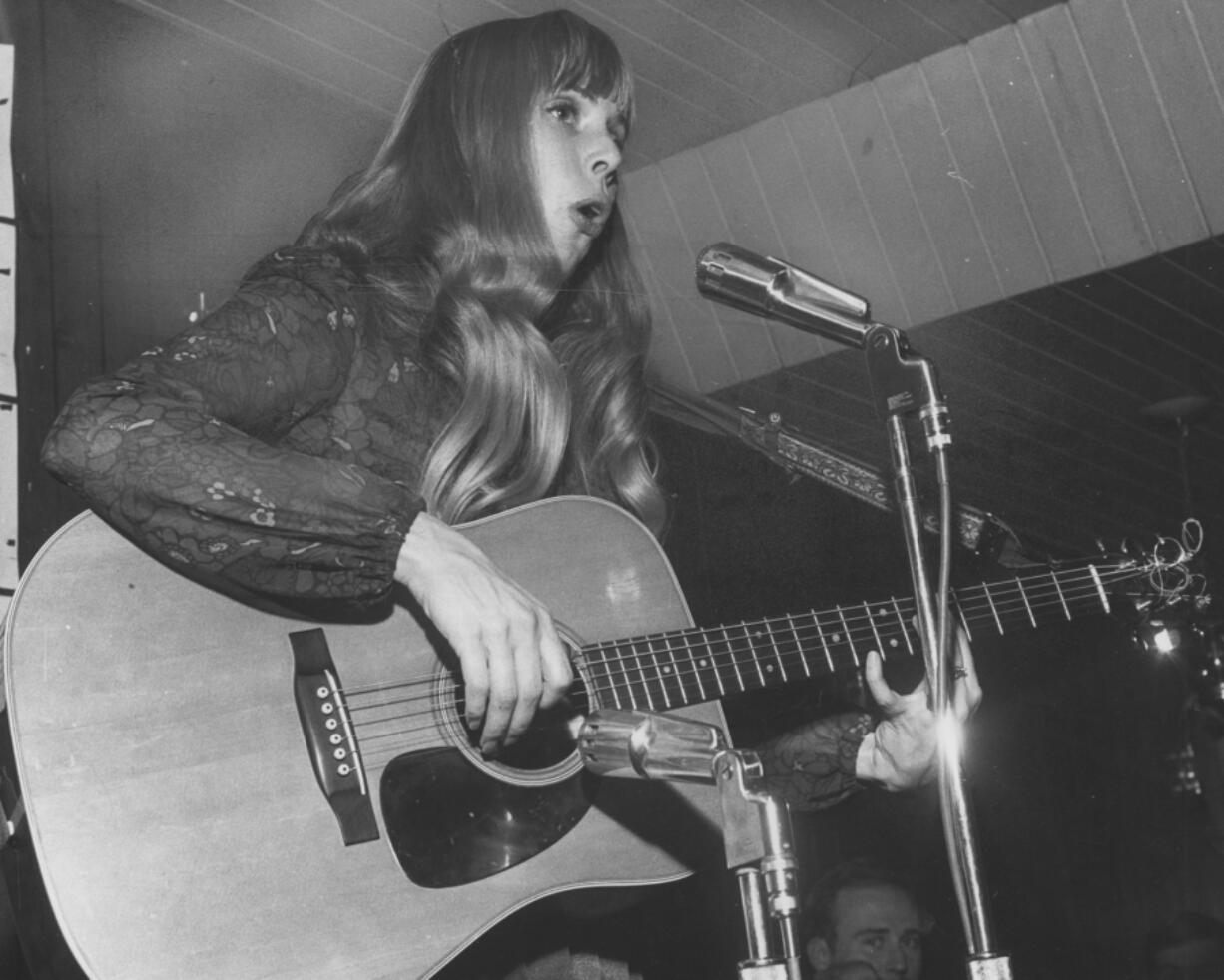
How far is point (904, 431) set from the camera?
3.83ft

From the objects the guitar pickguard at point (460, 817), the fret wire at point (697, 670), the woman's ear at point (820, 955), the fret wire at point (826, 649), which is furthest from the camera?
the woman's ear at point (820, 955)

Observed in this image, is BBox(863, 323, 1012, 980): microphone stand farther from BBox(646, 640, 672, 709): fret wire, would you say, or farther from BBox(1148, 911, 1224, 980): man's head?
BBox(1148, 911, 1224, 980): man's head

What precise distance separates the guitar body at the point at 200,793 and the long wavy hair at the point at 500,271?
0.38 meters

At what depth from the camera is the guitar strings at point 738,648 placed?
1154 mm

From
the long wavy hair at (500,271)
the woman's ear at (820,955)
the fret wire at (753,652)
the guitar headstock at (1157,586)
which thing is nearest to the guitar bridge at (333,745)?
Result: the long wavy hair at (500,271)

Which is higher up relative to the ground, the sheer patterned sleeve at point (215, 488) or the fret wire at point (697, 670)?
the sheer patterned sleeve at point (215, 488)

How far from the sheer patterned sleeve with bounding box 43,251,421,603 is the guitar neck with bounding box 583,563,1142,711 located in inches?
10.6

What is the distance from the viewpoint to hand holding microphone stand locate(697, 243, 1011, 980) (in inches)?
41.2

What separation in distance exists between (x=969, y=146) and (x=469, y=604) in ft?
3.93

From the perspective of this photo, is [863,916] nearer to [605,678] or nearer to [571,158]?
[605,678]

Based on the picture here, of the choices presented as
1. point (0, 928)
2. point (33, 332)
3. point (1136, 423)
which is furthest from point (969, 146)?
point (0, 928)

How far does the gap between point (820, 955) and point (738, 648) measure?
548 mm

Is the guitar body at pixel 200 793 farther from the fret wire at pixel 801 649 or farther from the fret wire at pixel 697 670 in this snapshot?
the fret wire at pixel 801 649

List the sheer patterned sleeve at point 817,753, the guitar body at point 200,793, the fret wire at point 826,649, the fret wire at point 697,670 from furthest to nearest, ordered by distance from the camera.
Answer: the sheer patterned sleeve at point 817,753
the fret wire at point 826,649
the fret wire at point 697,670
the guitar body at point 200,793
